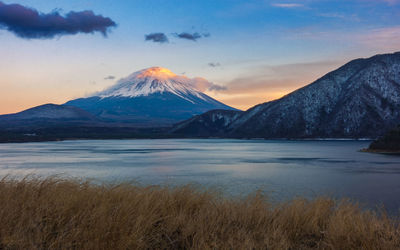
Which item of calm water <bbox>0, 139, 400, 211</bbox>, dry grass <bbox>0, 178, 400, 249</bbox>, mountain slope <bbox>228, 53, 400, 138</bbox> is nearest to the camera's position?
dry grass <bbox>0, 178, 400, 249</bbox>

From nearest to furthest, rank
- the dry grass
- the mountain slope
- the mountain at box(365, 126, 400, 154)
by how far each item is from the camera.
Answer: the dry grass < the mountain at box(365, 126, 400, 154) < the mountain slope

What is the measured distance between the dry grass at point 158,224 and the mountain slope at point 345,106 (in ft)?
518

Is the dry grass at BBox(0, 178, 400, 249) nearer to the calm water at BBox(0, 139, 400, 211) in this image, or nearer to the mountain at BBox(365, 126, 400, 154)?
the calm water at BBox(0, 139, 400, 211)

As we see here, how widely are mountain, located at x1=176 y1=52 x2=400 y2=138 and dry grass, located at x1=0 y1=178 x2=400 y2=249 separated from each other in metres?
158

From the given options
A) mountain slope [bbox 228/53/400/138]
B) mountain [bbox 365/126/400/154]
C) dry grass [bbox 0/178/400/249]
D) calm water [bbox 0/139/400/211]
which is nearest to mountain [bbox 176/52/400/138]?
mountain slope [bbox 228/53/400/138]

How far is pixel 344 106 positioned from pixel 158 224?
567 ft

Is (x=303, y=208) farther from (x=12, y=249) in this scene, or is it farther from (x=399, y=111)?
(x=399, y=111)

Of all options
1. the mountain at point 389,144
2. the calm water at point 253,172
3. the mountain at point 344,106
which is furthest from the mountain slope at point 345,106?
the calm water at point 253,172

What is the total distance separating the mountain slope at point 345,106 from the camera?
15775 centimetres

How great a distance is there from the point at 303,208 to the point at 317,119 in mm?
174017

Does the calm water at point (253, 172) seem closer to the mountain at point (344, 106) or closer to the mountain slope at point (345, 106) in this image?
the mountain at point (344, 106)

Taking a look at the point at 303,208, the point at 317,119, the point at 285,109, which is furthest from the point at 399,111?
the point at 303,208

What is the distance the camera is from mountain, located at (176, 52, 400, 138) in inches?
6206

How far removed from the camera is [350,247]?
5926mm
